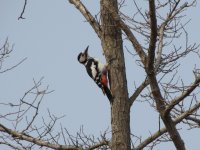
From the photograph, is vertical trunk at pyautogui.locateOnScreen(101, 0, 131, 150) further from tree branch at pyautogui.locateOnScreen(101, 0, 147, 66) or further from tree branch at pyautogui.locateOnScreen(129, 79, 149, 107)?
tree branch at pyautogui.locateOnScreen(101, 0, 147, 66)

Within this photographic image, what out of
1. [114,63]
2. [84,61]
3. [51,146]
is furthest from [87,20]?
[84,61]

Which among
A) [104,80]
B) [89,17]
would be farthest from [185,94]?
[104,80]

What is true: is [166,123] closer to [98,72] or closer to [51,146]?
[51,146]

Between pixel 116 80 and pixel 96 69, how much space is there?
70.5 inches

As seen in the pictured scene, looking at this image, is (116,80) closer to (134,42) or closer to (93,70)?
(134,42)

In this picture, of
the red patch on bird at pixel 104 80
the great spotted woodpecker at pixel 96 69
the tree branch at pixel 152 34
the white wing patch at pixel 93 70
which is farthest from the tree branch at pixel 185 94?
the white wing patch at pixel 93 70

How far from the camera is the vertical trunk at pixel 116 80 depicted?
16.9 ft

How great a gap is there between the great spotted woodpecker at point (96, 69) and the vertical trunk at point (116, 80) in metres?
Result: 0.66

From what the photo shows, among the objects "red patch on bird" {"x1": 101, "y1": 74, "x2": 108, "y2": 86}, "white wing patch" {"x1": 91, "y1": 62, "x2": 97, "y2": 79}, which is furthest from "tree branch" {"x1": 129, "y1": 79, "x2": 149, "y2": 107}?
"white wing patch" {"x1": 91, "y1": 62, "x2": 97, "y2": 79}

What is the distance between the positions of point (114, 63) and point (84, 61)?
8.20 feet

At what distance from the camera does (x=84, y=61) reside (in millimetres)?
7902

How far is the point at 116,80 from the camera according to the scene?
541cm

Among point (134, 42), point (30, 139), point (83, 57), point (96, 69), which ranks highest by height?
point (83, 57)

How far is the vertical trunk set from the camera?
5152 millimetres
